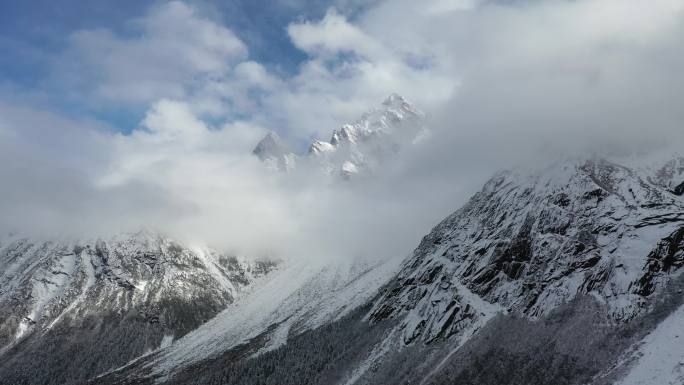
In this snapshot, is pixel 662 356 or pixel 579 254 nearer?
pixel 662 356

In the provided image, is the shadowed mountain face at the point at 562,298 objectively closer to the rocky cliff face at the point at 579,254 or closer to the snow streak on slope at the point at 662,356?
the rocky cliff face at the point at 579,254

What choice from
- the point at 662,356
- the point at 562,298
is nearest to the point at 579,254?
the point at 562,298

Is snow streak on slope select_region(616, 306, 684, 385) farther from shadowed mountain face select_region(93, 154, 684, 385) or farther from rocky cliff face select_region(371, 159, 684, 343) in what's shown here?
rocky cliff face select_region(371, 159, 684, 343)

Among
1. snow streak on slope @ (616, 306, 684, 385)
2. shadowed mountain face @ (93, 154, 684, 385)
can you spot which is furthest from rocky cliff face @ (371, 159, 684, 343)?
snow streak on slope @ (616, 306, 684, 385)

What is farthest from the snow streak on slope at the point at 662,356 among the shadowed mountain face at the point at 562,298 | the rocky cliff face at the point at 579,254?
the rocky cliff face at the point at 579,254

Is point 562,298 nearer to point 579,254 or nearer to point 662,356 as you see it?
point 579,254
